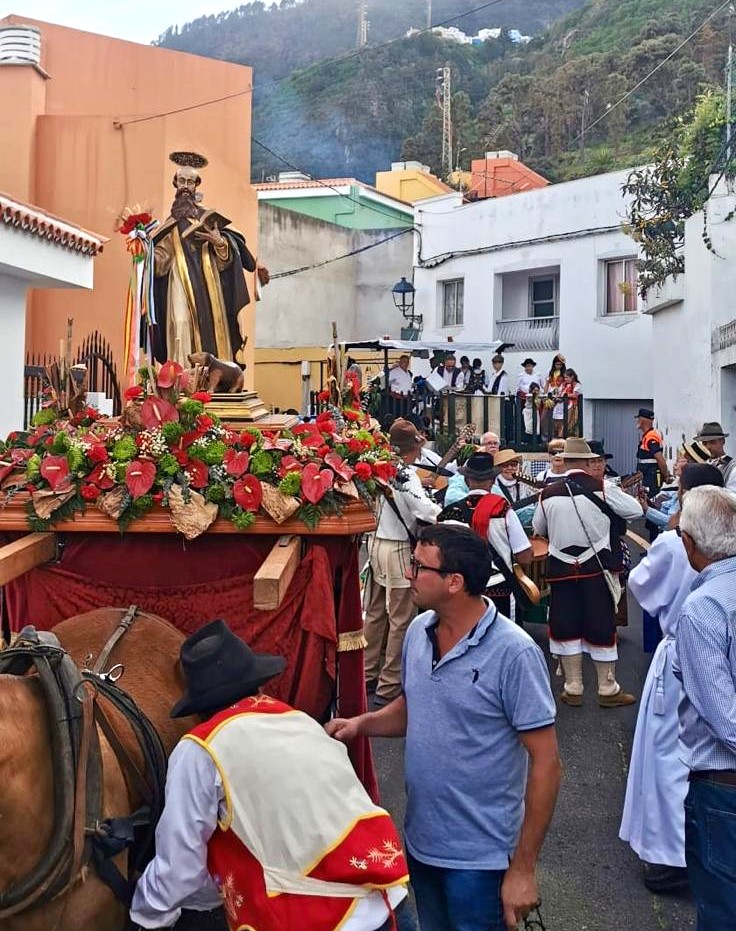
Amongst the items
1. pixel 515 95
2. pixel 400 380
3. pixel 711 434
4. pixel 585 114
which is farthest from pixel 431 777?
pixel 515 95

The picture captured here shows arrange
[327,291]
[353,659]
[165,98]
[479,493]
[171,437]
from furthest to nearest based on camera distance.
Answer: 1. [327,291]
2. [165,98]
3. [479,493]
4. [353,659]
5. [171,437]

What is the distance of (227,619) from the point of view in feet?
13.2

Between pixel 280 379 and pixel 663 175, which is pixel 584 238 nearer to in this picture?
pixel 663 175

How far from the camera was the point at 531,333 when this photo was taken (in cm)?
2395

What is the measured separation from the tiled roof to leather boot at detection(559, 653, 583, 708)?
336 inches

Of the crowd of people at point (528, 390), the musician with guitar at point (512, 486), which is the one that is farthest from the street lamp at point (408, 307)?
the musician with guitar at point (512, 486)

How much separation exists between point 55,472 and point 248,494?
76 cm

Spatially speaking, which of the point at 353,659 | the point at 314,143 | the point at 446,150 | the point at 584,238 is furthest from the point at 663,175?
the point at 314,143

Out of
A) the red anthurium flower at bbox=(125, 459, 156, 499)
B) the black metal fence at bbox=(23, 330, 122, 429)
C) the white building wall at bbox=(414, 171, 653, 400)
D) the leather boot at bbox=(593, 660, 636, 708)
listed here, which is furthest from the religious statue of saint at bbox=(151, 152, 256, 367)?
the white building wall at bbox=(414, 171, 653, 400)

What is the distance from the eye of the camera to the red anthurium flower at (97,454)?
12.8 feet

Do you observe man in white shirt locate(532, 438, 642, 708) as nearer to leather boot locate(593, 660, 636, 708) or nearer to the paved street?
leather boot locate(593, 660, 636, 708)

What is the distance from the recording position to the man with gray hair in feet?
9.57

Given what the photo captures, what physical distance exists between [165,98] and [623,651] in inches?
631

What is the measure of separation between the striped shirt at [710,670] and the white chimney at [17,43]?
17.7 meters
